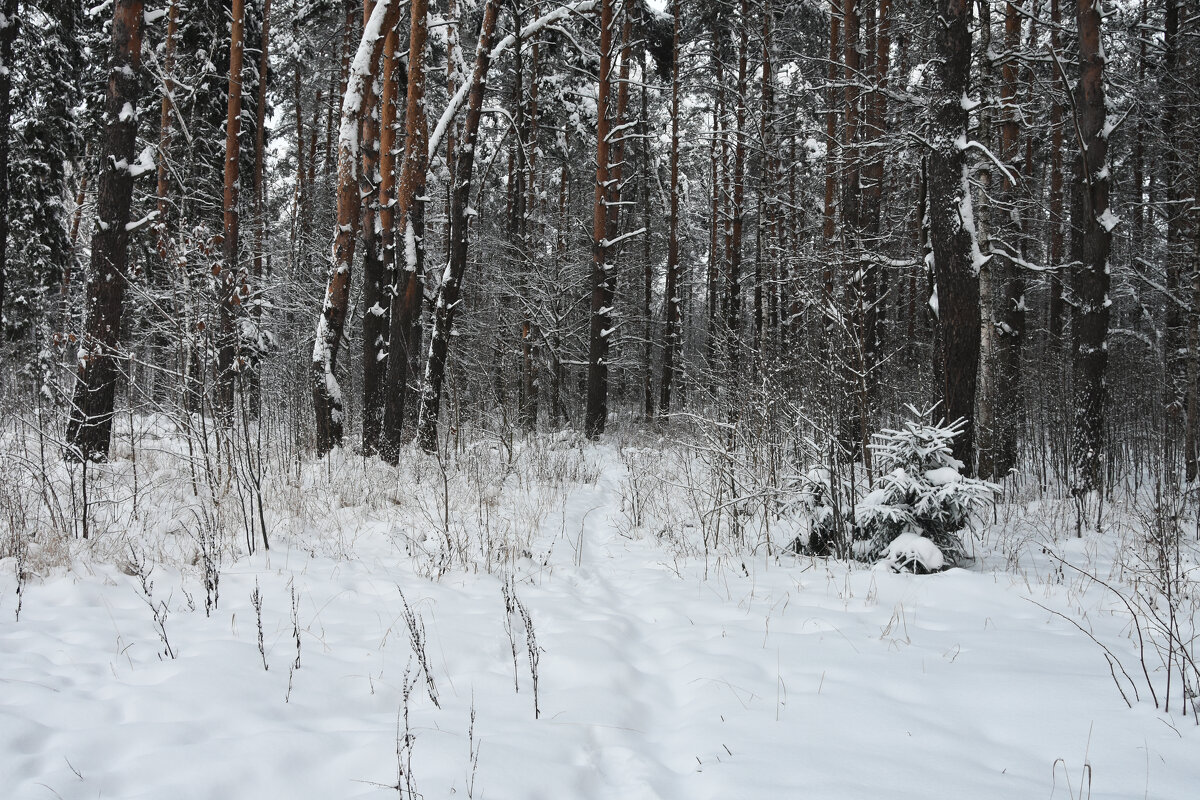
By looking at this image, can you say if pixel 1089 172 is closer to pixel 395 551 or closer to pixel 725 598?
pixel 725 598

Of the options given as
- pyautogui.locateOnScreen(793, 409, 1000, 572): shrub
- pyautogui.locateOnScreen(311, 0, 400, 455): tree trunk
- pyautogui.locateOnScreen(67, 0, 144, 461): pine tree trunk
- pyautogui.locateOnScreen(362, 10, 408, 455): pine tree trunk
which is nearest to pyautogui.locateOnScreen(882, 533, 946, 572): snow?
pyautogui.locateOnScreen(793, 409, 1000, 572): shrub

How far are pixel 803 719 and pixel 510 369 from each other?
14.6m

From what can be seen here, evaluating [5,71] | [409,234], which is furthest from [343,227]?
[5,71]

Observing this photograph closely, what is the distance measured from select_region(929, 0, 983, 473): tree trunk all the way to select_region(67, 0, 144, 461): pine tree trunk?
912 cm

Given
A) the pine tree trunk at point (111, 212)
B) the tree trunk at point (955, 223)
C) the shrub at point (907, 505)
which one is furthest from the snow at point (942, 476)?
the pine tree trunk at point (111, 212)

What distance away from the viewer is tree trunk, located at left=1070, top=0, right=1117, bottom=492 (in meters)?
7.77

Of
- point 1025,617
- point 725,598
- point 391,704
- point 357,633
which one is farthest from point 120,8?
point 1025,617

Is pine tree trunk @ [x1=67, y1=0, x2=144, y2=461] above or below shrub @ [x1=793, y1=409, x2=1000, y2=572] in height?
above

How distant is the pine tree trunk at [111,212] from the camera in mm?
7016

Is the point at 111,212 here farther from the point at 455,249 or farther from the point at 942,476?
the point at 942,476

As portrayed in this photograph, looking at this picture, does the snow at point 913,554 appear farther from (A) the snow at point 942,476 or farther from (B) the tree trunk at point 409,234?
(B) the tree trunk at point 409,234

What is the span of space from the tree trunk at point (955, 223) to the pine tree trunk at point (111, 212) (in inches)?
359

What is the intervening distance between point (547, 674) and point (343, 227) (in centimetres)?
784

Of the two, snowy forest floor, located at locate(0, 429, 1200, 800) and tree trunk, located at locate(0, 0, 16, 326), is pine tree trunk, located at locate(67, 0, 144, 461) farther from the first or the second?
snowy forest floor, located at locate(0, 429, 1200, 800)
